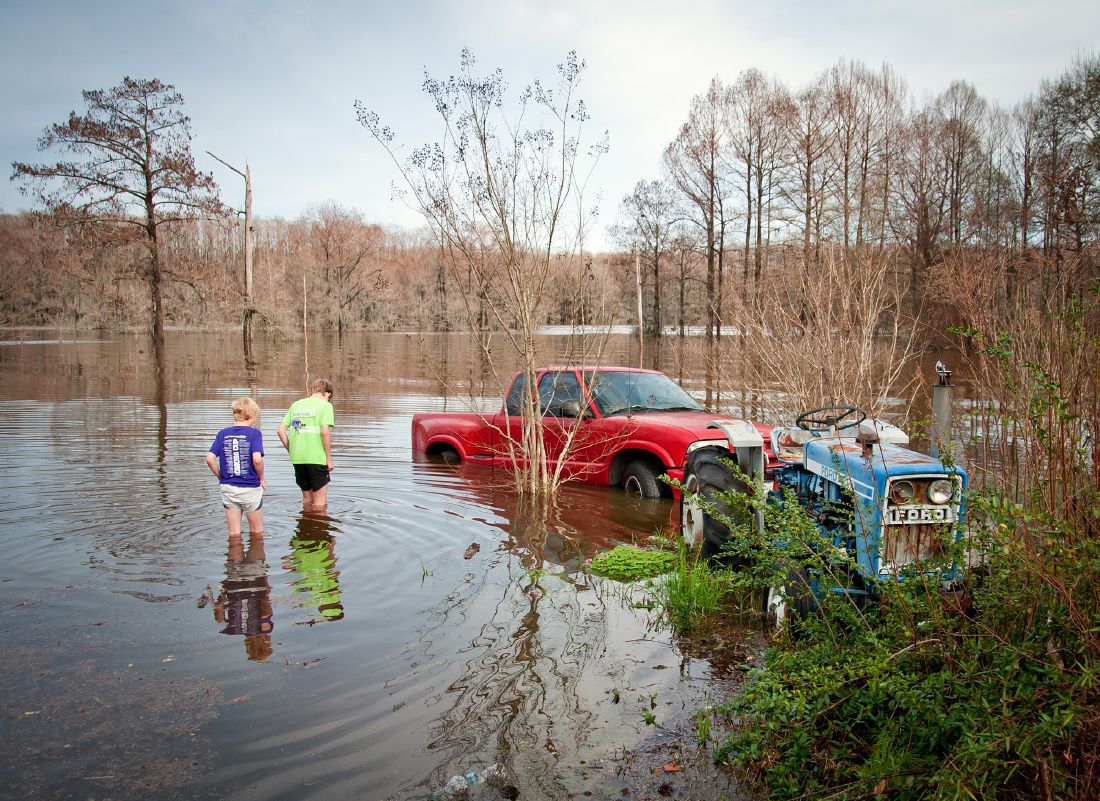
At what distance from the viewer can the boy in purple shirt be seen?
22.5 ft

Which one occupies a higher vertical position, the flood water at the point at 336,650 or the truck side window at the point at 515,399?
the truck side window at the point at 515,399

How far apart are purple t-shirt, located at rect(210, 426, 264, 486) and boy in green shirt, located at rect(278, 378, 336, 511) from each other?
1.08 metres

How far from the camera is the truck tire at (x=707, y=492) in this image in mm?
6266

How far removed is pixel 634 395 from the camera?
10016mm

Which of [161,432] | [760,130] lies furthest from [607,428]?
[760,130]

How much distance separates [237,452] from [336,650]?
279 centimetres

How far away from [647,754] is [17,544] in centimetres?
622

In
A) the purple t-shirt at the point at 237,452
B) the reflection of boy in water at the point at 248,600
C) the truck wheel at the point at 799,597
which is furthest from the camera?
the purple t-shirt at the point at 237,452

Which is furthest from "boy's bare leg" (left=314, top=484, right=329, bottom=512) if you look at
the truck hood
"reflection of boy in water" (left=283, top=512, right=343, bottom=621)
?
the truck hood

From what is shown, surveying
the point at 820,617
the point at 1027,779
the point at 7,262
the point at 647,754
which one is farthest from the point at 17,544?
the point at 7,262

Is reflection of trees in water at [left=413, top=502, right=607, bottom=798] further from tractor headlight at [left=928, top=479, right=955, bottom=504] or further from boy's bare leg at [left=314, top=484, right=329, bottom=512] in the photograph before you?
boy's bare leg at [left=314, top=484, right=329, bottom=512]

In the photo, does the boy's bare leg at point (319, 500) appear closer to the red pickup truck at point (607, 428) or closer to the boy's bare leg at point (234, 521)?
the boy's bare leg at point (234, 521)

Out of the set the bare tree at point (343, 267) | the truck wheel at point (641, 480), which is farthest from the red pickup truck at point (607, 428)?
the bare tree at point (343, 267)

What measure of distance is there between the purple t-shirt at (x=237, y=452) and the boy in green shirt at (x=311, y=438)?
3.53 feet
